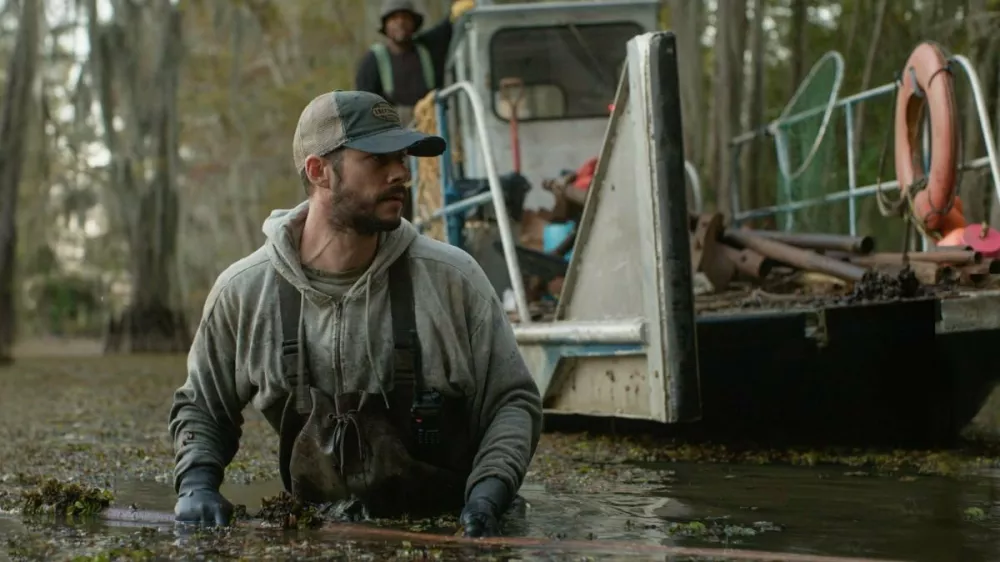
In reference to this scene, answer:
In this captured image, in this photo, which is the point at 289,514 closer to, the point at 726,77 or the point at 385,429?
the point at 385,429

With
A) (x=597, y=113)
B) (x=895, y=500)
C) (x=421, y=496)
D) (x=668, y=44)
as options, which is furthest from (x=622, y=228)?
(x=597, y=113)

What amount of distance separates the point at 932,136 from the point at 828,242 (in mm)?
800

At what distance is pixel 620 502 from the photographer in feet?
18.9

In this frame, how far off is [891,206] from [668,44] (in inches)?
124

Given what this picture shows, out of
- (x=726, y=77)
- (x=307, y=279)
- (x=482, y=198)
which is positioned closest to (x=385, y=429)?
(x=307, y=279)

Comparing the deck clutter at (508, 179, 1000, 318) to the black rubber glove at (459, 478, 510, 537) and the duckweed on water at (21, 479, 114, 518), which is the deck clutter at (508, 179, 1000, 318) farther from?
the duckweed on water at (21, 479, 114, 518)

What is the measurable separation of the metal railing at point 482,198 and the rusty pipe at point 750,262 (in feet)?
4.18

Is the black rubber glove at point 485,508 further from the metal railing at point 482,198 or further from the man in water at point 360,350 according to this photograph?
the metal railing at point 482,198

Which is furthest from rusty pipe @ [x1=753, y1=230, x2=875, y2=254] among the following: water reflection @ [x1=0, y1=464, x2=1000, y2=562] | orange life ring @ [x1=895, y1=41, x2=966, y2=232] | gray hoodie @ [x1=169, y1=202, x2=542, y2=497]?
gray hoodie @ [x1=169, y1=202, x2=542, y2=497]

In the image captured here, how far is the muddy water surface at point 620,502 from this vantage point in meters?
4.58

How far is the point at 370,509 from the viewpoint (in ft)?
16.4

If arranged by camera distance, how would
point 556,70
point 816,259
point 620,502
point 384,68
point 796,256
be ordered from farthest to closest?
point 556,70, point 384,68, point 796,256, point 816,259, point 620,502

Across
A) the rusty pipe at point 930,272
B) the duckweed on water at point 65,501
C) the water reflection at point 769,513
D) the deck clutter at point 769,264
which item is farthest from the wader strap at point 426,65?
the duckweed on water at point 65,501

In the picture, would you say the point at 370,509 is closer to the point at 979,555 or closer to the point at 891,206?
the point at 979,555
